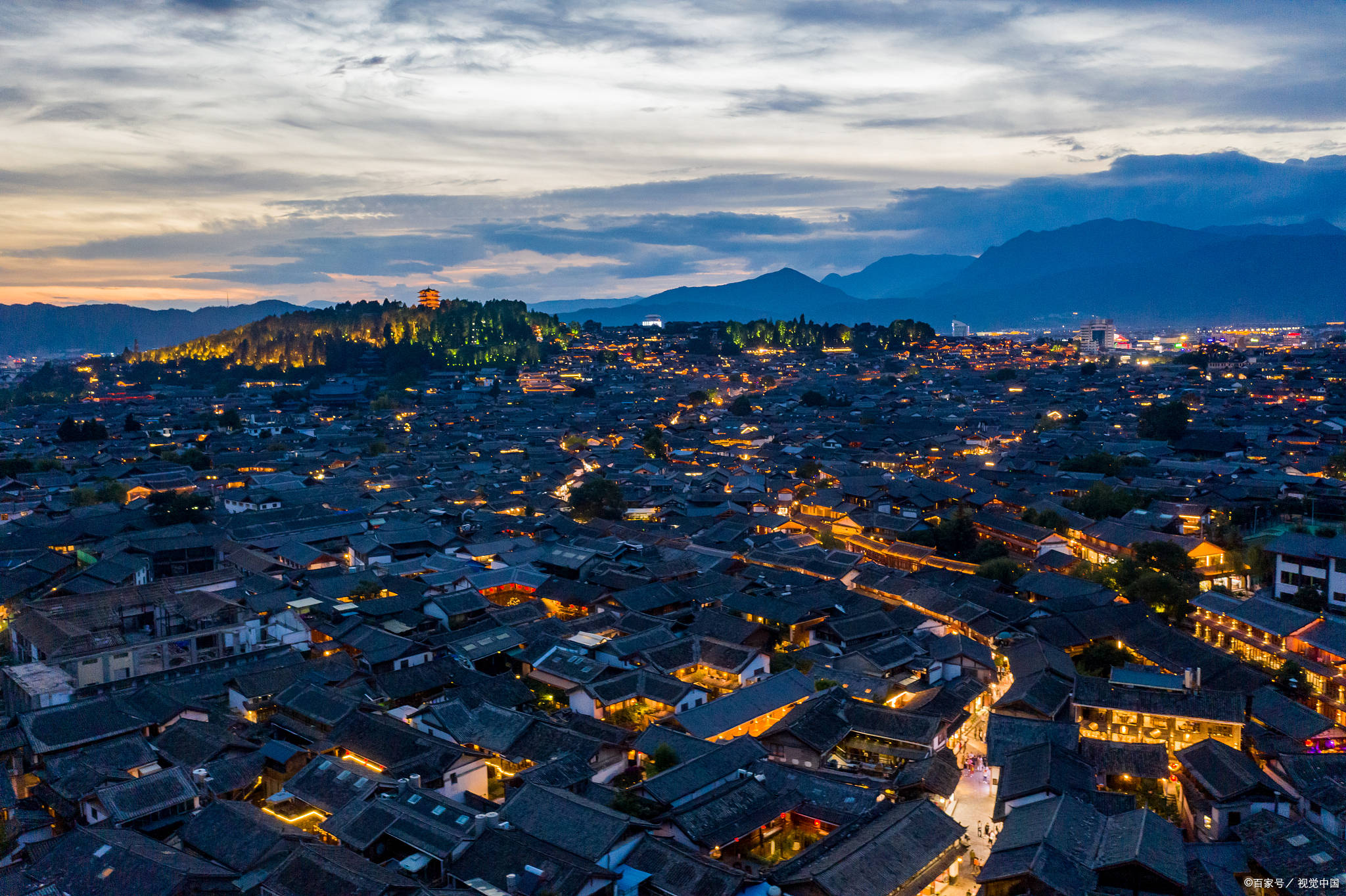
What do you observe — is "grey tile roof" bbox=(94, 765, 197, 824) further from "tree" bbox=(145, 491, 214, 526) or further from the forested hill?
the forested hill

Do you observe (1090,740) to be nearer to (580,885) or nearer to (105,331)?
(580,885)

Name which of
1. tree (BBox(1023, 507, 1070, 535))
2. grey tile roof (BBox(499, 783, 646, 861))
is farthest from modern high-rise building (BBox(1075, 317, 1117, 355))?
grey tile roof (BBox(499, 783, 646, 861))

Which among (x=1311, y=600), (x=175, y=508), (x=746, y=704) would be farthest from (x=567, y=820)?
(x=175, y=508)

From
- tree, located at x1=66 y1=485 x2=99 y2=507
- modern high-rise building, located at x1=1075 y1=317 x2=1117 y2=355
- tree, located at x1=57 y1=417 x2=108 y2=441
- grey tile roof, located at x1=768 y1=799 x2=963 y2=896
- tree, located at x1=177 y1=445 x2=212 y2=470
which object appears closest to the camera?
grey tile roof, located at x1=768 y1=799 x2=963 y2=896

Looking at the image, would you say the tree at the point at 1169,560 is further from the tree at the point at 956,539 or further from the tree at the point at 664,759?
the tree at the point at 664,759

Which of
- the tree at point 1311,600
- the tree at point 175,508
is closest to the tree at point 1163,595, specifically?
the tree at point 1311,600
